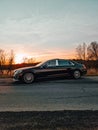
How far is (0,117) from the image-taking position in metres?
9.68

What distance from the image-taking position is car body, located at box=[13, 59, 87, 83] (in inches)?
824

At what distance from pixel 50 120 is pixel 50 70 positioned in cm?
1280

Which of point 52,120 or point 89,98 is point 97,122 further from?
point 89,98

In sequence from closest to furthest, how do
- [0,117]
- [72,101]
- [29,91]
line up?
[0,117] → [72,101] → [29,91]

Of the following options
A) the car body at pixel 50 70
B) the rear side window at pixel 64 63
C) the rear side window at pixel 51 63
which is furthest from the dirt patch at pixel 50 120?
the rear side window at pixel 64 63

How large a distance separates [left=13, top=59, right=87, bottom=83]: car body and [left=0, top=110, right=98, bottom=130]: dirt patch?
10596mm

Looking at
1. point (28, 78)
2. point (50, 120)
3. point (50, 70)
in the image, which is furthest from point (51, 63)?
point (50, 120)

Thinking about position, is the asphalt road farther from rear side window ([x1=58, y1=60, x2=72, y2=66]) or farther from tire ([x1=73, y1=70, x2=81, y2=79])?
rear side window ([x1=58, y1=60, x2=72, y2=66])

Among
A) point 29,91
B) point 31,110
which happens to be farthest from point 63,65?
point 31,110

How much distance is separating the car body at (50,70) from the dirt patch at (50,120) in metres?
10.6

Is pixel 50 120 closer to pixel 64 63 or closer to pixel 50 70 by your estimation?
pixel 50 70

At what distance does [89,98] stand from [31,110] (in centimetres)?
338

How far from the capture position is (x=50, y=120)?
29.8 feet

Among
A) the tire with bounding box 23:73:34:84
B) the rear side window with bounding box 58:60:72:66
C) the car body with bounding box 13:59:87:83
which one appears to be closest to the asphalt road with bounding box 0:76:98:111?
the tire with bounding box 23:73:34:84
